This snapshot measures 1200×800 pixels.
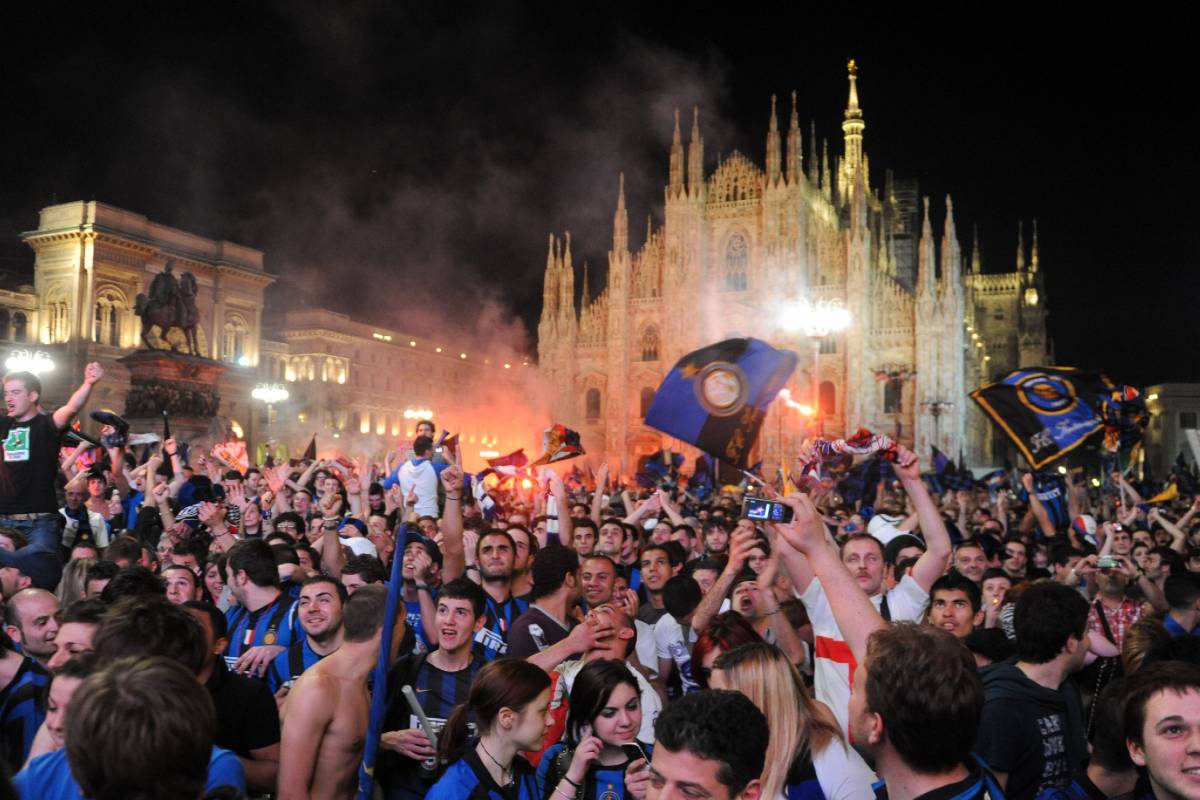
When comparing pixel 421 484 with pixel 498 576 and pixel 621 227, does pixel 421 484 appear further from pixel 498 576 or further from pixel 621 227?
pixel 621 227

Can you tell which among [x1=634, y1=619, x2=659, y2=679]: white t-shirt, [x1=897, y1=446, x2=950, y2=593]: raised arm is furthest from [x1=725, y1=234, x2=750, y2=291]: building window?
[x1=897, y1=446, x2=950, y2=593]: raised arm

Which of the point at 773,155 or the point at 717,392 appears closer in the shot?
Result: the point at 717,392

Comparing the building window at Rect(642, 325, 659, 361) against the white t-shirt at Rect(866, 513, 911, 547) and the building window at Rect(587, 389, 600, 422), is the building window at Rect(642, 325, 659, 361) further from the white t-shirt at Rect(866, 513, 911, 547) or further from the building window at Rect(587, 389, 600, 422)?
the white t-shirt at Rect(866, 513, 911, 547)

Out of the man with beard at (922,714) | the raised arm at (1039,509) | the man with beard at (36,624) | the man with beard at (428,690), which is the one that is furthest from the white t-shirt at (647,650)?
the raised arm at (1039,509)

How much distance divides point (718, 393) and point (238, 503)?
5.85m

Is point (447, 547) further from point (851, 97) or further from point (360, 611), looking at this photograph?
point (851, 97)

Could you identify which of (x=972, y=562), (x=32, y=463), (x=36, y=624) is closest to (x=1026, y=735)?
(x=972, y=562)

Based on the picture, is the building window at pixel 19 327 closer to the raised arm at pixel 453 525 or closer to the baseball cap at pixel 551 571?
the raised arm at pixel 453 525

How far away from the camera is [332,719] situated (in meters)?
3.77

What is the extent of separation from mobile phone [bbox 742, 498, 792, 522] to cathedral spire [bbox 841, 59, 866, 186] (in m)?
69.5

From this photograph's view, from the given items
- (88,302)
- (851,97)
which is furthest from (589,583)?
(851,97)

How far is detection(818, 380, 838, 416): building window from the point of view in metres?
52.6

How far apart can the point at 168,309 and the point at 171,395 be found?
22.9 ft

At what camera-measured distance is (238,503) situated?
1019 centimetres
